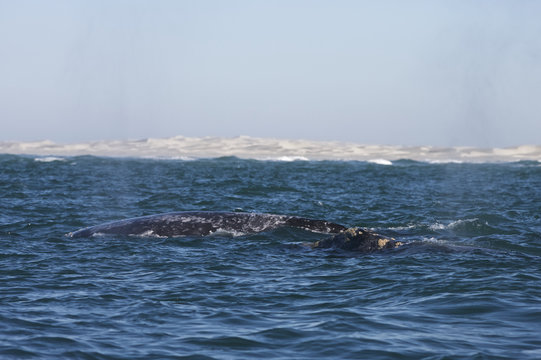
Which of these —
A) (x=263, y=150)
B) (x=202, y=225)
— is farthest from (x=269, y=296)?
(x=263, y=150)

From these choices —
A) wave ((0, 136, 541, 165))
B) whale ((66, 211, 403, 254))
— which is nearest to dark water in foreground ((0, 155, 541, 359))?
whale ((66, 211, 403, 254))

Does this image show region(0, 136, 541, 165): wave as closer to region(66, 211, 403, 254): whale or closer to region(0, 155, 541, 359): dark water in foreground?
region(66, 211, 403, 254): whale

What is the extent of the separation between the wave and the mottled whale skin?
112 m

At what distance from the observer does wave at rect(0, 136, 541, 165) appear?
138000 millimetres

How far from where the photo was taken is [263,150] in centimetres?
15050

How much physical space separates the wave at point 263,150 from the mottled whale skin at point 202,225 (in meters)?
112

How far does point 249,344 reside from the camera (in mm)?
8656

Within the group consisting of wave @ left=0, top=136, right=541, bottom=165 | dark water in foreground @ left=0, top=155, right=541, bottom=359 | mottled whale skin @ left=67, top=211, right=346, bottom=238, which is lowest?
dark water in foreground @ left=0, top=155, right=541, bottom=359

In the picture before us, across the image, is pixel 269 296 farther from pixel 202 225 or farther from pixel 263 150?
pixel 263 150

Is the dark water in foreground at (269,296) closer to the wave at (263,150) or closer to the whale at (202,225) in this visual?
the whale at (202,225)

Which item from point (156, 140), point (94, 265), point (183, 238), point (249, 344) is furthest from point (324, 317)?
point (156, 140)

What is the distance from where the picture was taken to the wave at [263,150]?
138 m

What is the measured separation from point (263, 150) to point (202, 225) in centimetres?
13311

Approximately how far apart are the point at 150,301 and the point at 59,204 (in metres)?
17.5
